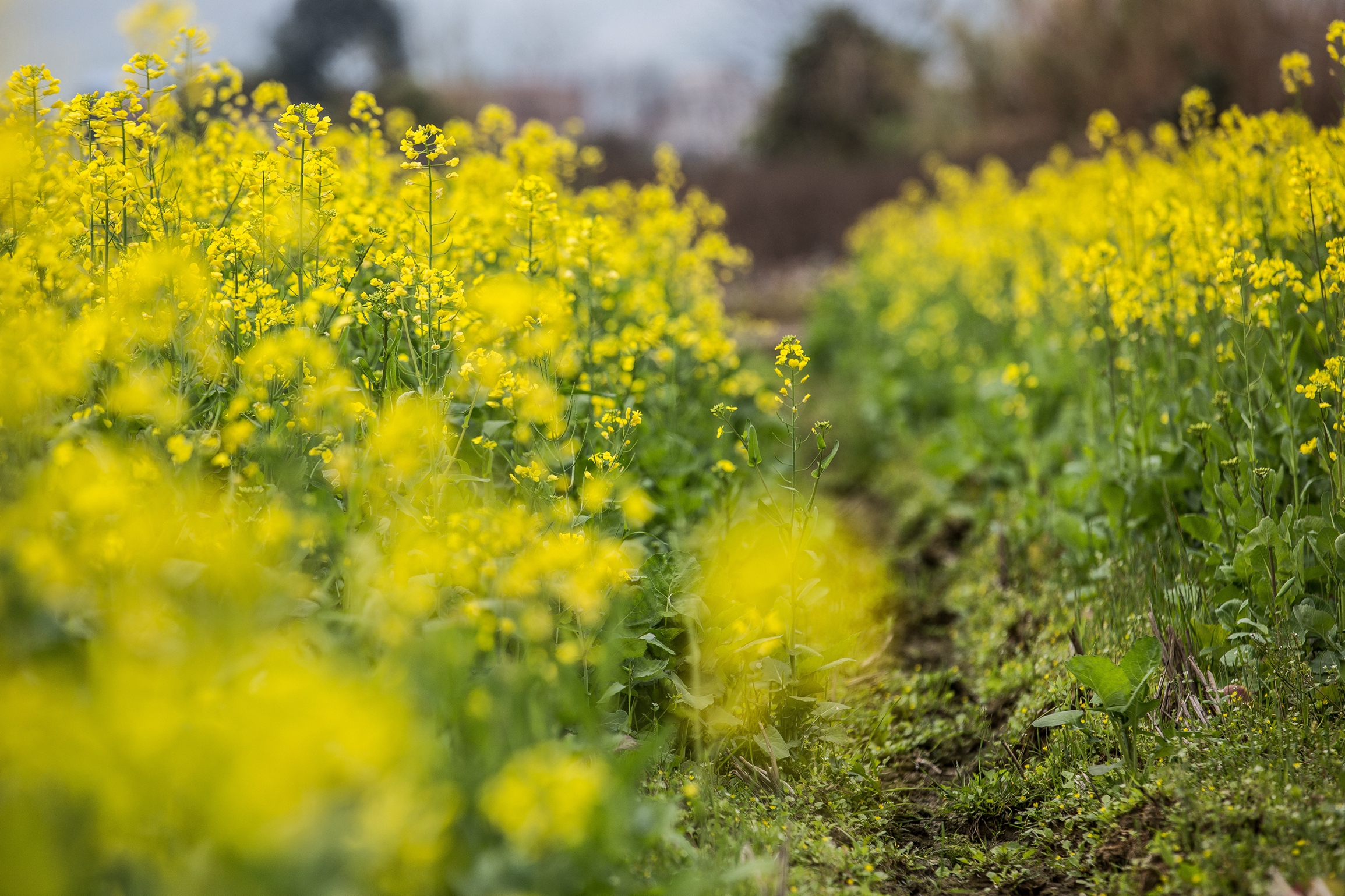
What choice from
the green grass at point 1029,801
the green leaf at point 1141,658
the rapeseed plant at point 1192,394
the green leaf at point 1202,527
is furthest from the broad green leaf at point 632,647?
the green leaf at point 1202,527

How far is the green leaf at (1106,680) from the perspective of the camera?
8.06 feet

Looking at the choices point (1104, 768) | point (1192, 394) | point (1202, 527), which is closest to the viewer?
point (1104, 768)

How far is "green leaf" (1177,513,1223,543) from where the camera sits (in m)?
2.98

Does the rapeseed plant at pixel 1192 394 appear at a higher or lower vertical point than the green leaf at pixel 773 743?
higher

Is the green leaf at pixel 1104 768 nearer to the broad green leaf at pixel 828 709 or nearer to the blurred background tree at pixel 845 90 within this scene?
the broad green leaf at pixel 828 709

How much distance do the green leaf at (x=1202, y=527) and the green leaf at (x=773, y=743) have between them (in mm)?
1603

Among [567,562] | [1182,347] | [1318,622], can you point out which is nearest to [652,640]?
[567,562]

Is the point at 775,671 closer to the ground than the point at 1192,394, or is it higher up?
closer to the ground

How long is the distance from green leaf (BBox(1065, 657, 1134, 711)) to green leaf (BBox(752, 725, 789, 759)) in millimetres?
855

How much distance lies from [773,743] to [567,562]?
115 cm

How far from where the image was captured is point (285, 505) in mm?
2059

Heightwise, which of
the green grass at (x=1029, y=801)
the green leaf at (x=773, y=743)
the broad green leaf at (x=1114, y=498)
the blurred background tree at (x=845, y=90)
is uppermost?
the blurred background tree at (x=845, y=90)

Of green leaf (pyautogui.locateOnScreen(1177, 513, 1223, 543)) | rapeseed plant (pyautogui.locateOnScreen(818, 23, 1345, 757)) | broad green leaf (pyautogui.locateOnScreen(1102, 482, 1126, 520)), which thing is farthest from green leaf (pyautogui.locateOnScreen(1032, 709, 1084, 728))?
broad green leaf (pyautogui.locateOnScreen(1102, 482, 1126, 520))

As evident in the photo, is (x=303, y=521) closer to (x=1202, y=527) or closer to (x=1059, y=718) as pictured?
(x=1059, y=718)
